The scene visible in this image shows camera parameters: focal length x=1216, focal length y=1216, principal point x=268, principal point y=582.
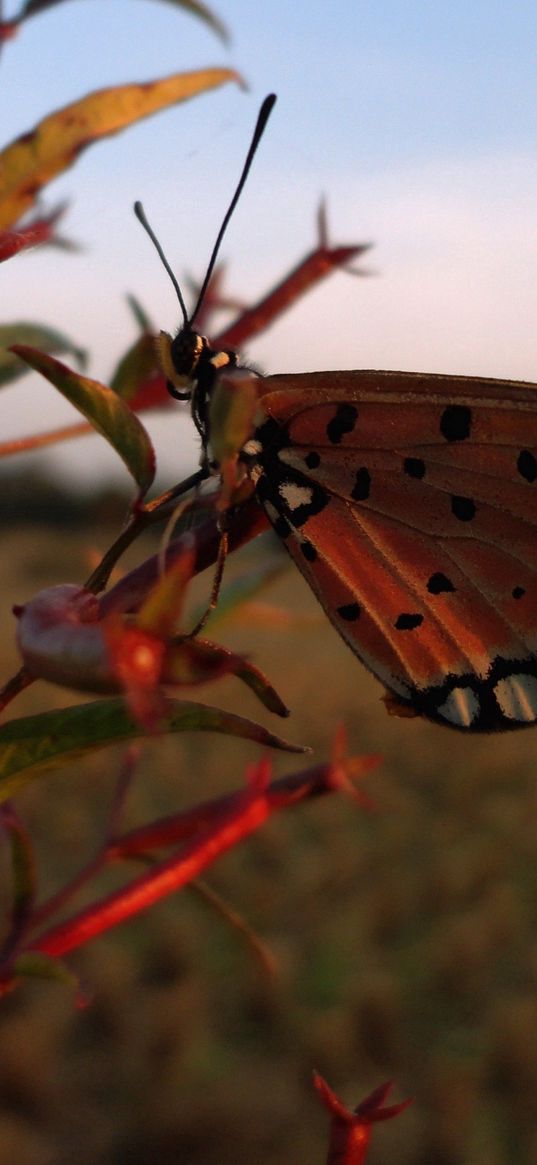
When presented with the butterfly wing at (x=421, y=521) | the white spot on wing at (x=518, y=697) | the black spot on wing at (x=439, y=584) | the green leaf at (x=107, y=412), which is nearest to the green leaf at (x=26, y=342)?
the butterfly wing at (x=421, y=521)

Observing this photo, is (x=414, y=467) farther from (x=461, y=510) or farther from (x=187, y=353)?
(x=187, y=353)

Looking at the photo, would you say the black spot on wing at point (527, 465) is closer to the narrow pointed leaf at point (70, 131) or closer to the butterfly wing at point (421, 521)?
the butterfly wing at point (421, 521)

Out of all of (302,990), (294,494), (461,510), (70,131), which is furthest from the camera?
(302,990)

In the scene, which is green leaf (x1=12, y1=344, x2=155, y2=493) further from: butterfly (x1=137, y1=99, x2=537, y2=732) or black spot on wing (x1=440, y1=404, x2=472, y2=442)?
black spot on wing (x1=440, y1=404, x2=472, y2=442)

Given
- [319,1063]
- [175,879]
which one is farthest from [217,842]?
[319,1063]

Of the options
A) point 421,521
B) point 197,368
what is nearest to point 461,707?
point 421,521

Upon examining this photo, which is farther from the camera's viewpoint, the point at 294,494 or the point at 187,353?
the point at 294,494

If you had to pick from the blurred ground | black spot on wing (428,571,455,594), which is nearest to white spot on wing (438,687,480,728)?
black spot on wing (428,571,455,594)
